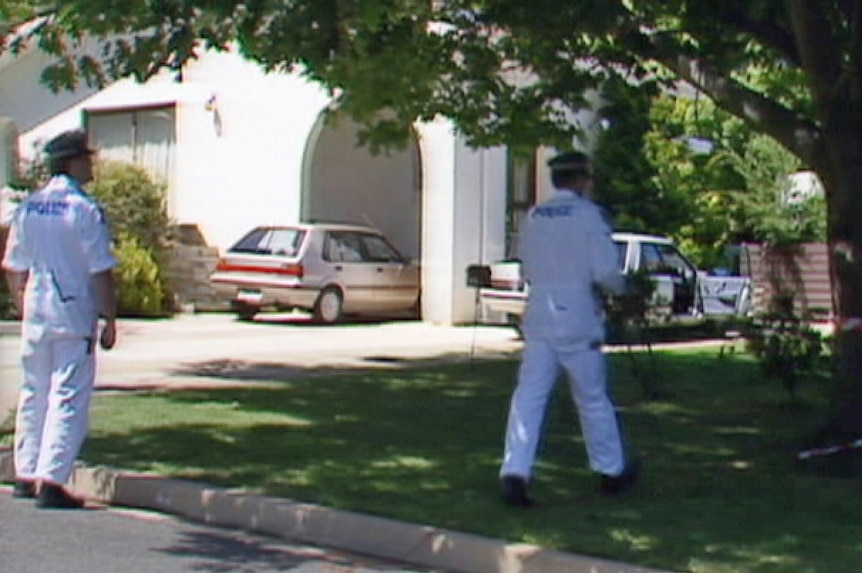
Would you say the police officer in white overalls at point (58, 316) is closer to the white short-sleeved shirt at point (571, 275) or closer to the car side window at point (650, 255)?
the white short-sleeved shirt at point (571, 275)

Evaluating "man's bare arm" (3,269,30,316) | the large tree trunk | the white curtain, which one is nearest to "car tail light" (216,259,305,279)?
the white curtain

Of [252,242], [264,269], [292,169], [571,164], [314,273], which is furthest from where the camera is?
[292,169]

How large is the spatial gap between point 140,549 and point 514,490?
1963mm

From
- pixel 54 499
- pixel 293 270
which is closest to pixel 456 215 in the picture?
pixel 293 270

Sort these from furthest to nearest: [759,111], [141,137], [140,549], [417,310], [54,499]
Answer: [141,137], [417,310], [759,111], [54,499], [140,549]

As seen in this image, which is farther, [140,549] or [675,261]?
[675,261]

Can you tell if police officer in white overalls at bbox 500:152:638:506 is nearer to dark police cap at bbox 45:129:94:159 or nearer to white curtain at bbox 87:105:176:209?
dark police cap at bbox 45:129:94:159

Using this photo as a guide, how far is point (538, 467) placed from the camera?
973 cm

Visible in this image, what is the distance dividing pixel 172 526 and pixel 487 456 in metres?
2.33

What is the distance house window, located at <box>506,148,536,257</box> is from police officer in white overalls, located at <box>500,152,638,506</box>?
15785 millimetres

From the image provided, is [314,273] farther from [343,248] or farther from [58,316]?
[58,316]

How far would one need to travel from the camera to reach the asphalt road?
750 centimetres

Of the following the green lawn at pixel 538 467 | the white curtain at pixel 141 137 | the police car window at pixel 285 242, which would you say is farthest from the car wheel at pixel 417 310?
the green lawn at pixel 538 467

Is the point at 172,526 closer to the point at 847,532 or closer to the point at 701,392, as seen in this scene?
the point at 847,532
